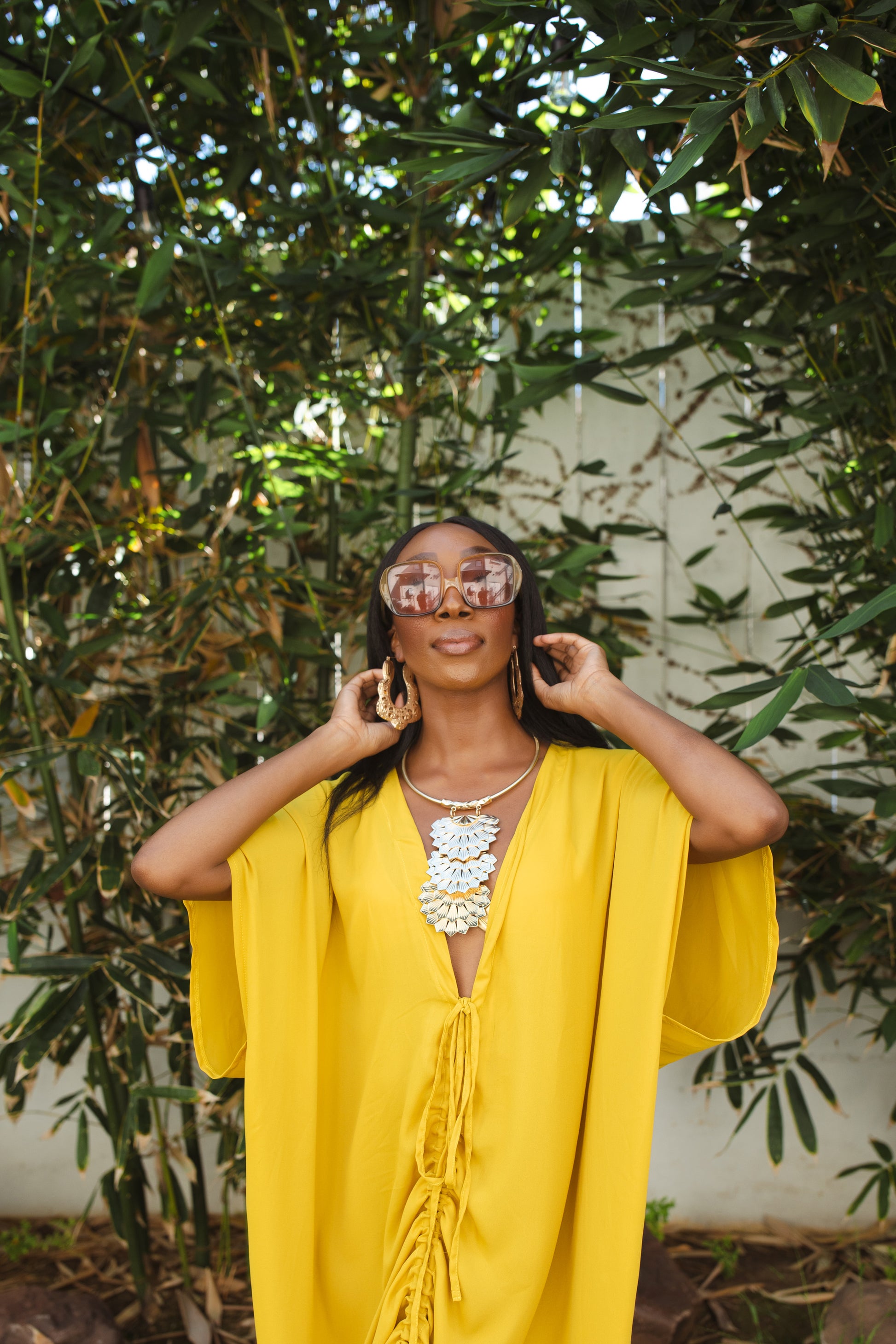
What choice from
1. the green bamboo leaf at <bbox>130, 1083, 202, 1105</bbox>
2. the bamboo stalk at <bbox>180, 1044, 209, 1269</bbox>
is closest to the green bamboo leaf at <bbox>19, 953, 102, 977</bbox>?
the green bamboo leaf at <bbox>130, 1083, 202, 1105</bbox>

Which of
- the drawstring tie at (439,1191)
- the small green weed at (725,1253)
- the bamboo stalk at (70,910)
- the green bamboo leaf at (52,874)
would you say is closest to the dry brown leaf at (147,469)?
the bamboo stalk at (70,910)

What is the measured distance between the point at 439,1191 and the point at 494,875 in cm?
40

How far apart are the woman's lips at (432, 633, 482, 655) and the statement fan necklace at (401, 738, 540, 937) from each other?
22cm

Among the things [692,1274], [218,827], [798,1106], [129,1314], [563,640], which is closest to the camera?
[218,827]

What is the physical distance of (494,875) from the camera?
54.4 inches

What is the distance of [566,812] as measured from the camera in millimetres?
1394

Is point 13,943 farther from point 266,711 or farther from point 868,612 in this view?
point 868,612

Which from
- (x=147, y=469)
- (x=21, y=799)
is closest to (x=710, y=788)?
(x=21, y=799)

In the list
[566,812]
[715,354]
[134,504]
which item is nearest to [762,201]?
[715,354]

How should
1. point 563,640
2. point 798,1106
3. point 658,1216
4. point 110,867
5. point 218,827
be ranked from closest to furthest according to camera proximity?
1. point 218,827
2. point 563,640
3. point 110,867
4. point 798,1106
5. point 658,1216

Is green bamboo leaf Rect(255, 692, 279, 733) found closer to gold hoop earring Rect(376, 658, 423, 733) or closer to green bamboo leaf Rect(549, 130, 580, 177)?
gold hoop earring Rect(376, 658, 423, 733)

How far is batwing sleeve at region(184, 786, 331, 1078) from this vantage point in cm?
136

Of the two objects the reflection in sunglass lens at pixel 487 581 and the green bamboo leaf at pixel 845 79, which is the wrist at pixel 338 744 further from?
the green bamboo leaf at pixel 845 79

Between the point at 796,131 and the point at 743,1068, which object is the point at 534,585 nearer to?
the point at 796,131
